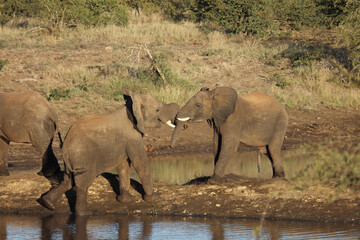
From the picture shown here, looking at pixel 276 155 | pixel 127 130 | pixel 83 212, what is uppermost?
pixel 127 130

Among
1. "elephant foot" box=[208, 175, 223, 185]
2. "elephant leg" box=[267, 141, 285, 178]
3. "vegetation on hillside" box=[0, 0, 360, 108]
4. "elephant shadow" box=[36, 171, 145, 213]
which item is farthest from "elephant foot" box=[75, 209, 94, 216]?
"vegetation on hillside" box=[0, 0, 360, 108]

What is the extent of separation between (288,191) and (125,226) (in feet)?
7.81

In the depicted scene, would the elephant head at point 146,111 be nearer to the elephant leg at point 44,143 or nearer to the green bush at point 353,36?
the elephant leg at point 44,143

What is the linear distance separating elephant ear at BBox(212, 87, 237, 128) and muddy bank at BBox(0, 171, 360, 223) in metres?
1.01

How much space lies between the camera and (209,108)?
11.2 metres

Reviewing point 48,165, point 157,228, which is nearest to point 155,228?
point 157,228

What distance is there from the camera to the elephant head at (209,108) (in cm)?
1103

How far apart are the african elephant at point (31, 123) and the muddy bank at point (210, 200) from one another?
59 cm

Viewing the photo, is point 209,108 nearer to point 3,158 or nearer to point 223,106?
point 223,106

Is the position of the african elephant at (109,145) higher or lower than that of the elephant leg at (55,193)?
higher

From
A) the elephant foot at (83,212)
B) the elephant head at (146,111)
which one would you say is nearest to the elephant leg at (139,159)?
the elephant head at (146,111)

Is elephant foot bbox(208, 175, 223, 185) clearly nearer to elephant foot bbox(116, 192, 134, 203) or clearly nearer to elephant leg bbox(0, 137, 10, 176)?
elephant foot bbox(116, 192, 134, 203)

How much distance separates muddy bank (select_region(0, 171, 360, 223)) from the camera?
9.77 m

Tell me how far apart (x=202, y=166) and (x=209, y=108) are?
4.04 meters
